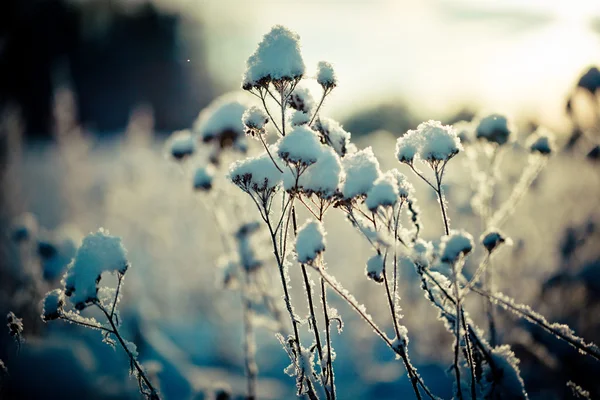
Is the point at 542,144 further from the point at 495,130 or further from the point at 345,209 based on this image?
Result: the point at 345,209

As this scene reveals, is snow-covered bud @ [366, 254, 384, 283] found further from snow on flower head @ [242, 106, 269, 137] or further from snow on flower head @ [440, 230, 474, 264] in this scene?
snow on flower head @ [242, 106, 269, 137]

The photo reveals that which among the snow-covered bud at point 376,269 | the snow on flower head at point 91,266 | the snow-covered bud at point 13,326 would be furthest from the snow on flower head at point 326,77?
→ the snow-covered bud at point 13,326

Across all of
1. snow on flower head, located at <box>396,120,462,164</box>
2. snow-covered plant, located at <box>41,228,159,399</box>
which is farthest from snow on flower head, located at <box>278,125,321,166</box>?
snow-covered plant, located at <box>41,228,159,399</box>

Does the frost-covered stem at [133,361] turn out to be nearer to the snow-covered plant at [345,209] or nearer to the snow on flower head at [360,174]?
the snow-covered plant at [345,209]

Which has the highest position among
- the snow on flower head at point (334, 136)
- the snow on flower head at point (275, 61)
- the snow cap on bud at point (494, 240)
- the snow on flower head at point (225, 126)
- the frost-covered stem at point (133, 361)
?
the snow on flower head at point (225, 126)

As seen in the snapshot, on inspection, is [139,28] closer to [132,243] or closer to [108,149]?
[108,149]
